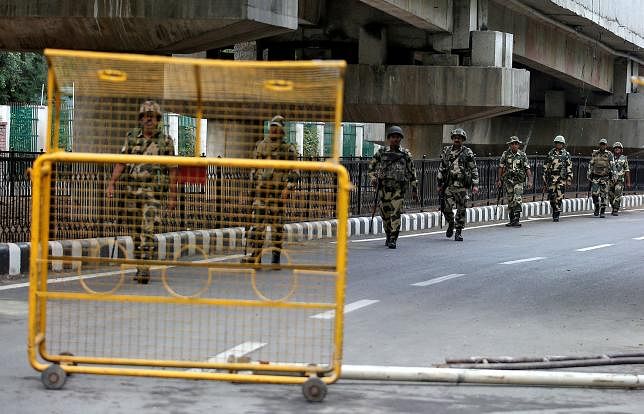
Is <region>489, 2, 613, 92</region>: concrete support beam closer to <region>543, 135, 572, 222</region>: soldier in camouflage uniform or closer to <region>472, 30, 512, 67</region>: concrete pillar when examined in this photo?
<region>472, 30, 512, 67</region>: concrete pillar

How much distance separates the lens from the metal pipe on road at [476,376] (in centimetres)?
841

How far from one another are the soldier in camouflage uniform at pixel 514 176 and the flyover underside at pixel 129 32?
9.39 meters

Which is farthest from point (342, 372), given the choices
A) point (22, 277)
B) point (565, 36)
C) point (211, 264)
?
point (565, 36)

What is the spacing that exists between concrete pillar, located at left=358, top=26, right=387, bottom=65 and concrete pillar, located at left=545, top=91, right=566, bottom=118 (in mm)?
16557

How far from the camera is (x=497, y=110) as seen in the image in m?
32.6

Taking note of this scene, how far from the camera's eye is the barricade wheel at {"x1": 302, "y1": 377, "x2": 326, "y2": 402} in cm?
779

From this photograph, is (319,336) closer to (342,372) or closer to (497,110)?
(342,372)

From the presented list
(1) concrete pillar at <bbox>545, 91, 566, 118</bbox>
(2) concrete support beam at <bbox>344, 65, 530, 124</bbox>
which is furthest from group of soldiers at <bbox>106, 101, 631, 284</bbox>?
(1) concrete pillar at <bbox>545, 91, 566, 118</bbox>

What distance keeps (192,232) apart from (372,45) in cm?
2304

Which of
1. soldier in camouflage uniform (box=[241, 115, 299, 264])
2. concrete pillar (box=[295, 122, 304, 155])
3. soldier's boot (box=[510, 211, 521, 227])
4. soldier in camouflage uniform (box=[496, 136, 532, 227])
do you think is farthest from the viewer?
soldier's boot (box=[510, 211, 521, 227])

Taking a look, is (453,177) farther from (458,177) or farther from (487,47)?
(487,47)

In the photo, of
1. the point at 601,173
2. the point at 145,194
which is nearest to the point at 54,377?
the point at 145,194

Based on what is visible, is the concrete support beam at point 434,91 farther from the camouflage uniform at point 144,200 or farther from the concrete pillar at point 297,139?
the camouflage uniform at point 144,200

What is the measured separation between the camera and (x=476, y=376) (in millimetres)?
8453
